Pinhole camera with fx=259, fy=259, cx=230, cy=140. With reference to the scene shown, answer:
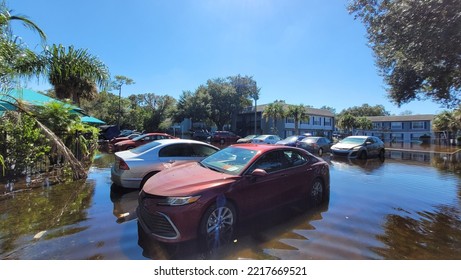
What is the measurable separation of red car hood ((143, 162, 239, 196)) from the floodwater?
2.52 feet

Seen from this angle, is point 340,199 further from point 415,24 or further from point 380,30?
point 380,30

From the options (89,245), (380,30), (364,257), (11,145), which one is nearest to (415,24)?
(380,30)

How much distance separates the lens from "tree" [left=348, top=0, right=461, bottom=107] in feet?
→ 20.6

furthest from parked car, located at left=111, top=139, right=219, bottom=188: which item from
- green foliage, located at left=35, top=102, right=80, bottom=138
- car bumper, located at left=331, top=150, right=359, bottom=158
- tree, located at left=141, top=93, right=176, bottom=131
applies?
tree, located at left=141, top=93, right=176, bottom=131

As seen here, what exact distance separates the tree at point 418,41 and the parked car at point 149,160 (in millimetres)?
6674

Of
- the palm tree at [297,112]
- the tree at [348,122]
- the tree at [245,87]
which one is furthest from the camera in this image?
the tree at [348,122]

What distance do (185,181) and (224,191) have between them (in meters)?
0.64

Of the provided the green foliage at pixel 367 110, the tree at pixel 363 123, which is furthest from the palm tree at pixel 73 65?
the green foliage at pixel 367 110

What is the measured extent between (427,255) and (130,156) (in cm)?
620

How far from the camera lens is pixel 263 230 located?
4375mm

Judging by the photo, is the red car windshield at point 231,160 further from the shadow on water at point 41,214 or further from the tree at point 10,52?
the tree at point 10,52

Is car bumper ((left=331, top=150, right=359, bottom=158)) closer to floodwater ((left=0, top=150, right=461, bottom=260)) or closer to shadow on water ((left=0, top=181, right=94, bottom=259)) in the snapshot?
floodwater ((left=0, top=150, right=461, bottom=260))

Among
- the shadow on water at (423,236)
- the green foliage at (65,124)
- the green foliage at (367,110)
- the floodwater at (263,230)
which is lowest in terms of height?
the shadow on water at (423,236)

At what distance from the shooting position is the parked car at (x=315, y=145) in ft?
58.0
